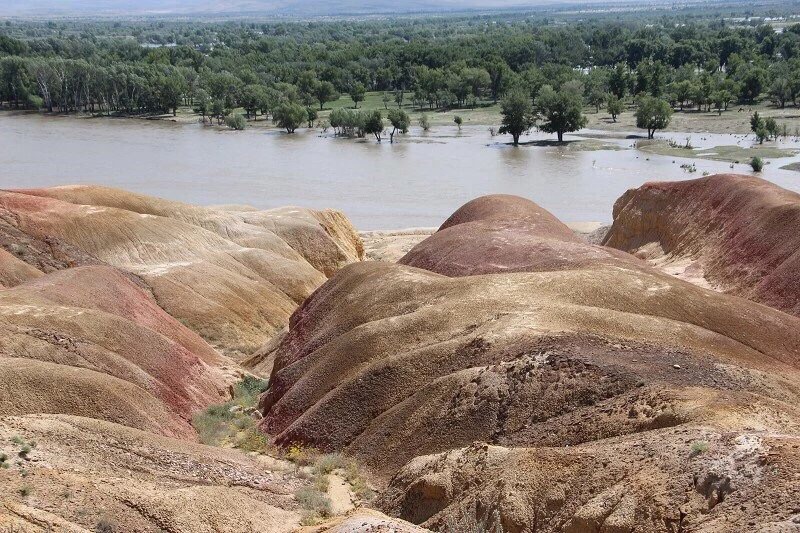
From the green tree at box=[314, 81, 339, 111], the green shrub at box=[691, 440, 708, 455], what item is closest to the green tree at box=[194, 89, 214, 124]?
the green tree at box=[314, 81, 339, 111]

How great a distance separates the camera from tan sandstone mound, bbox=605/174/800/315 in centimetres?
3606

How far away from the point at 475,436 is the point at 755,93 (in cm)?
10269

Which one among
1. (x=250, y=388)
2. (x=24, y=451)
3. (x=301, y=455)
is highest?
(x=24, y=451)

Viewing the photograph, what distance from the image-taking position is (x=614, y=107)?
103125mm

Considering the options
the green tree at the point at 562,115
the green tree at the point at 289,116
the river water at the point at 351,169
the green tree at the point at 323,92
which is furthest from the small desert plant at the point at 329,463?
the green tree at the point at 323,92

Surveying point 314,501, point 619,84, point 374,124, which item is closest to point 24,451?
point 314,501

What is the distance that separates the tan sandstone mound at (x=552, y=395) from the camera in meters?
13.6

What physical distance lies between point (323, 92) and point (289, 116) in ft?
66.8

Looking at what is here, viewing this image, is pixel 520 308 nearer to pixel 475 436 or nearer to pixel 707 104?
pixel 475 436

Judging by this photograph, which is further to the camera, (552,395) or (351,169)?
(351,169)

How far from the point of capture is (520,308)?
2366 centimetres

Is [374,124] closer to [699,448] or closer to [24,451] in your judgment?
[24,451]

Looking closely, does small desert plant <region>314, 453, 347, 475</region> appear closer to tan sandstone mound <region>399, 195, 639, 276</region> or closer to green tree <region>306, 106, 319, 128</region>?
tan sandstone mound <region>399, 195, 639, 276</region>

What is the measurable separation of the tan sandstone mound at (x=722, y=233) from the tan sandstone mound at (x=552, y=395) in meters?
7.87
